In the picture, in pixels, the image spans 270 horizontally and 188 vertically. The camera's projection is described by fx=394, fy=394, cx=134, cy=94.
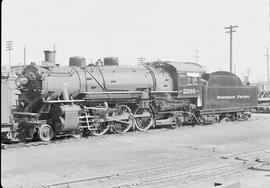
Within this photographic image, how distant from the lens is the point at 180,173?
324 inches

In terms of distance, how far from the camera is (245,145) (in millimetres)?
12945

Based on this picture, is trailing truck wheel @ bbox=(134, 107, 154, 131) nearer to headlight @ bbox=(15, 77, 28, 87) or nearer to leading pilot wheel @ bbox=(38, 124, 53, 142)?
leading pilot wheel @ bbox=(38, 124, 53, 142)

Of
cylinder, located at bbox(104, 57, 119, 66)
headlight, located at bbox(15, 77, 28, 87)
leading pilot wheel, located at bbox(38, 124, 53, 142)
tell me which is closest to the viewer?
leading pilot wheel, located at bbox(38, 124, 53, 142)

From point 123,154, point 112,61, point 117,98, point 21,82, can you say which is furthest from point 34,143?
point 112,61

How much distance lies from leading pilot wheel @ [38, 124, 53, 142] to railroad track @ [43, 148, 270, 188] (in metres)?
5.57

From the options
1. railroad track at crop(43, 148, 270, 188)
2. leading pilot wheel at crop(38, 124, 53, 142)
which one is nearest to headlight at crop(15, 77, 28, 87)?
leading pilot wheel at crop(38, 124, 53, 142)

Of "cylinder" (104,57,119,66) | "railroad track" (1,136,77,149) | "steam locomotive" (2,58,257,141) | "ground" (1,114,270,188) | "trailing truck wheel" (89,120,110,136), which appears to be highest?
"cylinder" (104,57,119,66)

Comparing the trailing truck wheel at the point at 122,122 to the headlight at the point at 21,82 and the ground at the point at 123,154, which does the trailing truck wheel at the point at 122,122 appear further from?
the headlight at the point at 21,82

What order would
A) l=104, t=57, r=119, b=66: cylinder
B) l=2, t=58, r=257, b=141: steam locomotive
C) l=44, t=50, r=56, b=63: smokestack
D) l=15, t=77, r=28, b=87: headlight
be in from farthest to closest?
l=104, t=57, r=119, b=66: cylinder → l=44, t=50, r=56, b=63: smokestack → l=15, t=77, r=28, b=87: headlight → l=2, t=58, r=257, b=141: steam locomotive

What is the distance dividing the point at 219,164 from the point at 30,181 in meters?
4.44

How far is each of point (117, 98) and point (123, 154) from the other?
5163 mm

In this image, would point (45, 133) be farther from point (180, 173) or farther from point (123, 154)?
point (180, 173)

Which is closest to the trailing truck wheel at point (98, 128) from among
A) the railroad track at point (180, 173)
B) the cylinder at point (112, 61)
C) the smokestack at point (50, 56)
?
the smokestack at point (50, 56)

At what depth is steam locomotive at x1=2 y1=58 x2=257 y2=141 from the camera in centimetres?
1373
